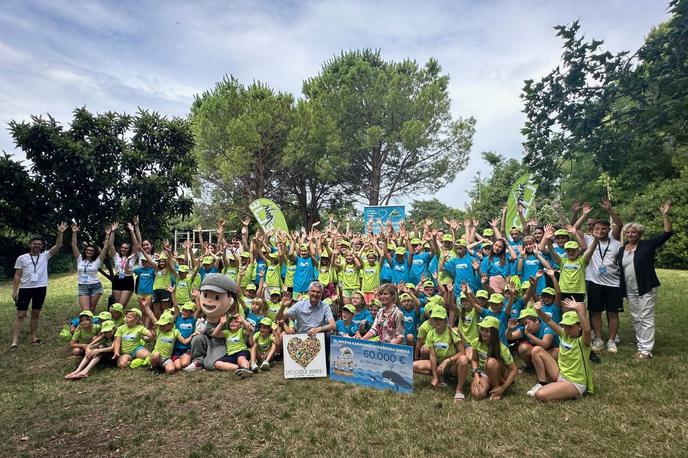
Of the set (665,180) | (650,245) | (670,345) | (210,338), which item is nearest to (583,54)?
A: (650,245)

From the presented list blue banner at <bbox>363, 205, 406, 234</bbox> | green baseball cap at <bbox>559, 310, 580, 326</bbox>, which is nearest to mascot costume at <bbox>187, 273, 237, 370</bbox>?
green baseball cap at <bbox>559, 310, 580, 326</bbox>

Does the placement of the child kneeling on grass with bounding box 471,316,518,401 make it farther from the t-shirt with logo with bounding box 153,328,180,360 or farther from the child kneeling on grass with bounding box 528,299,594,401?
the t-shirt with logo with bounding box 153,328,180,360

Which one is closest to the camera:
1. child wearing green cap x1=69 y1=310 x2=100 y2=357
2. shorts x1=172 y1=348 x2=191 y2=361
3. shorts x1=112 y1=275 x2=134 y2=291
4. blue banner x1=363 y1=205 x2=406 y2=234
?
shorts x1=172 y1=348 x2=191 y2=361

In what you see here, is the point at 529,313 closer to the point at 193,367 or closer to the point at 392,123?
the point at 193,367

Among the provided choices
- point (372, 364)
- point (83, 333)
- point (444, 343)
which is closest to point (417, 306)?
point (444, 343)

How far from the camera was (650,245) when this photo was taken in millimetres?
6422

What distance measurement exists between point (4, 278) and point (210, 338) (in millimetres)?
22483

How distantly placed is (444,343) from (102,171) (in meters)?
8.75

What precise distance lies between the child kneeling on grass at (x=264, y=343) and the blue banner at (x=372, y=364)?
4.06 ft

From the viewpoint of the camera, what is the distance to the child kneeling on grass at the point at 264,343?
679cm

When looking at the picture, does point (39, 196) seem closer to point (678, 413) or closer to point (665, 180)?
point (678, 413)

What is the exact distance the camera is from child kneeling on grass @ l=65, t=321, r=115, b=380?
6.62 meters

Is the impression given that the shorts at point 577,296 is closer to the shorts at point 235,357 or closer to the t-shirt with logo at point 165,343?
the shorts at point 235,357

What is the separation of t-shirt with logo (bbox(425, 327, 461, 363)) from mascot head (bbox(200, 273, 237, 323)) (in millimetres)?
3273
